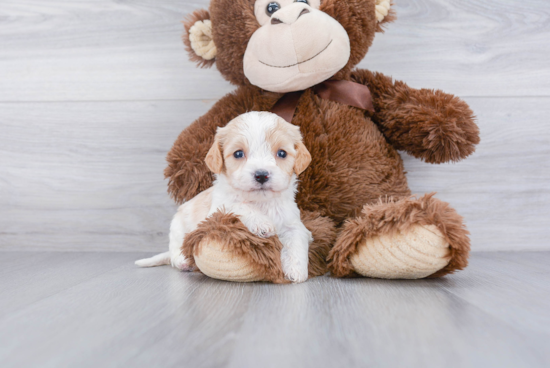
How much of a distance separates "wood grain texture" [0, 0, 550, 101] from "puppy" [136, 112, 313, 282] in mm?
607

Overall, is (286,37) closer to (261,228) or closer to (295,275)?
(261,228)

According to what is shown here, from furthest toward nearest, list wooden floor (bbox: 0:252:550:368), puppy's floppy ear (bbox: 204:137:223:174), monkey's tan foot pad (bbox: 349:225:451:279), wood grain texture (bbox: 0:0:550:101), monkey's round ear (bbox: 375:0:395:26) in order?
wood grain texture (bbox: 0:0:550:101)
monkey's round ear (bbox: 375:0:395:26)
puppy's floppy ear (bbox: 204:137:223:174)
monkey's tan foot pad (bbox: 349:225:451:279)
wooden floor (bbox: 0:252:550:368)

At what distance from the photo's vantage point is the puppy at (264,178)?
39.0 inches

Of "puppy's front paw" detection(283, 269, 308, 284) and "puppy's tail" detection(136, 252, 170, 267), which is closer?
"puppy's front paw" detection(283, 269, 308, 284)

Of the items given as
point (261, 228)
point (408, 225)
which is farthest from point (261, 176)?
point (408, 225)

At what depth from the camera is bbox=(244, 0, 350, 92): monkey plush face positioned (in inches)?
43.5

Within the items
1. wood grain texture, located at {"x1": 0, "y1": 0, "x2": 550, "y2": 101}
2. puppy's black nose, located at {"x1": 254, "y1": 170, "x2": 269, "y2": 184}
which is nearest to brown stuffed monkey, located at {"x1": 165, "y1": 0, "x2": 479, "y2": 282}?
puppy's black nose, located at {"x1": 254, "y1": 170, "x2": 269, "y2": 184}

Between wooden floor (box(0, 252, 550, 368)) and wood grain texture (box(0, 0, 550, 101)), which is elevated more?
wood grain texture (box(0, 0, 550, 101))

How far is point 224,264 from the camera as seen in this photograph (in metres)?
0.94

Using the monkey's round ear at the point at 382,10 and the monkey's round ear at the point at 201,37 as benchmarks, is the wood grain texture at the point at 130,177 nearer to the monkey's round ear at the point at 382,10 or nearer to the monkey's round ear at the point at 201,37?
the monkey's round ear at the point at 201,37

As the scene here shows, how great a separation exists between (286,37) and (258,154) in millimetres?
333

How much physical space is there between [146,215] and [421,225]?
3.56ft

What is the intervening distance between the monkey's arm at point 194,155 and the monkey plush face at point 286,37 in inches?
4.8

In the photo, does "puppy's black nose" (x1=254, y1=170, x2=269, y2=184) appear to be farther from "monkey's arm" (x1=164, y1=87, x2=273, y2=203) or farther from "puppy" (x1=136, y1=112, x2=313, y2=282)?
"monkey's arm" (x1=164, y1=87, x2=273, y2=203)
